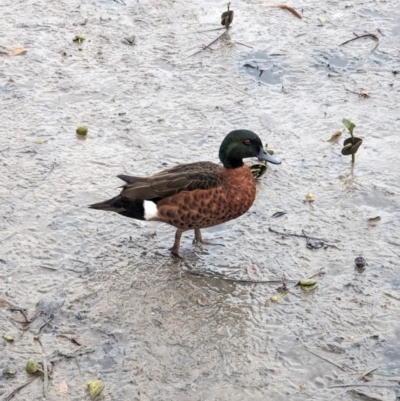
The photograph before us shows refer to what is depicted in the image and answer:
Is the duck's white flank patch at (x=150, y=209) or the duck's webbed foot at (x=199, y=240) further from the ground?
the duck's white flank patch at (x=150, y=209)

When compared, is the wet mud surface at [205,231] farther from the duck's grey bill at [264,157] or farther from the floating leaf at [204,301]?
the duck's grey bill at [264,157]

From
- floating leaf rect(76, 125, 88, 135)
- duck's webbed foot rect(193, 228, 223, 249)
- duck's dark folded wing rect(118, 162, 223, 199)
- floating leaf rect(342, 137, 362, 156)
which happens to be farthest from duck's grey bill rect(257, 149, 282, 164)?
floating leaf rect(76, 125, 88, 135)

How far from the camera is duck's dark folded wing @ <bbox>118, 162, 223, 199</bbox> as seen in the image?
5.03 meters

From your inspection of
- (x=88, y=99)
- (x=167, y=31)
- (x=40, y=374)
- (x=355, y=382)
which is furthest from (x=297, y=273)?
(x=167, y=31)

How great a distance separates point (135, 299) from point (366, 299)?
139 centimetres

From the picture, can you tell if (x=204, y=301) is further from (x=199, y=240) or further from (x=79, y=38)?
(x=79, y=38)

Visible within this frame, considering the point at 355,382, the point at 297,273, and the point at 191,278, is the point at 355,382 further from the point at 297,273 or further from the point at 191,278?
the point at 191,278

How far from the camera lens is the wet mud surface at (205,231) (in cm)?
426

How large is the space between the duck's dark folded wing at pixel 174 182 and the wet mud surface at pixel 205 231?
0.38 metres

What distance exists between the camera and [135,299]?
15.6 feet

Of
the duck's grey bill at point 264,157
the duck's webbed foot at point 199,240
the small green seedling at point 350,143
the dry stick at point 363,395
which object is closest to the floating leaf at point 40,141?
the duck's webbed foot at point 199,240

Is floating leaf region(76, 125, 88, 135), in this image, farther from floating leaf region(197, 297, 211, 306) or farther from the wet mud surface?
floating leaf region(197, 297, 211, 306)

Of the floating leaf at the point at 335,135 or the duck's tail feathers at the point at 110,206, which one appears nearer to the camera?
the duck's tail feathers at the point at 110,206

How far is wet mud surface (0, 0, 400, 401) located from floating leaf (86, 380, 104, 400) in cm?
7
